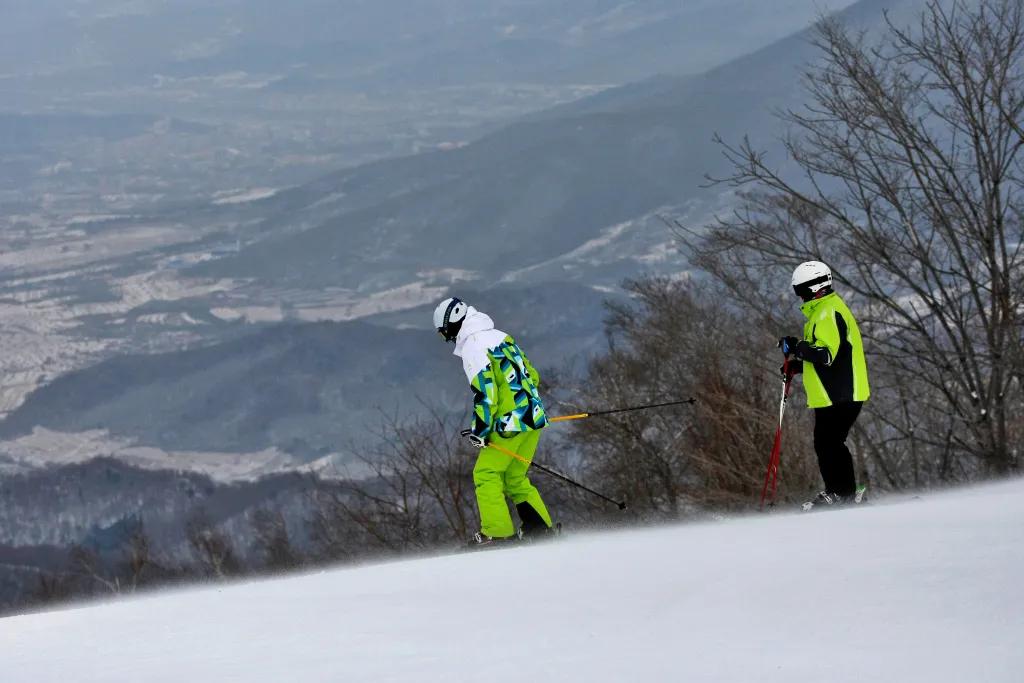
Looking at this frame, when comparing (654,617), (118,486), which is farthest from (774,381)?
(118,486)

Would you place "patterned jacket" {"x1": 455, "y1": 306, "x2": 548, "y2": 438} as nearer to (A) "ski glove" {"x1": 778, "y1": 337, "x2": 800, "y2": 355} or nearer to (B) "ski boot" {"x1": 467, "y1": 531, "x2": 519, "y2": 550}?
(B) "ski boot" {"x1": 467, "y1": 531, "x2": 519, "y2": 550}

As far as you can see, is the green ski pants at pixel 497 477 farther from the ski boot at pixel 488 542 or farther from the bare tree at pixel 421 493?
the bare tree at pixel 421 493

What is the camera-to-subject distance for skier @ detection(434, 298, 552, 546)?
7.75 m

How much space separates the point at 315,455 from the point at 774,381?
158 m

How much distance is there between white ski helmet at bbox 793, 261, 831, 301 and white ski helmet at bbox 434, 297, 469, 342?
2.02 m

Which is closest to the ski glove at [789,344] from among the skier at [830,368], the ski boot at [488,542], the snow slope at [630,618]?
the skier at [830,368]

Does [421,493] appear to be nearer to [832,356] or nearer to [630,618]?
[832,356]

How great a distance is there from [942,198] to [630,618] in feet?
31.7

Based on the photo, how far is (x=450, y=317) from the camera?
307 inches

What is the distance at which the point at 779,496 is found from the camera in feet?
55.4

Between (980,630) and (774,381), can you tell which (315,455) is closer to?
(774,381)

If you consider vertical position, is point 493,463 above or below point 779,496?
above

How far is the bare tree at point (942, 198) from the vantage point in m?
13.3

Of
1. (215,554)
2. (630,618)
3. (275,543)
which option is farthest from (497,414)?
(275,543)
